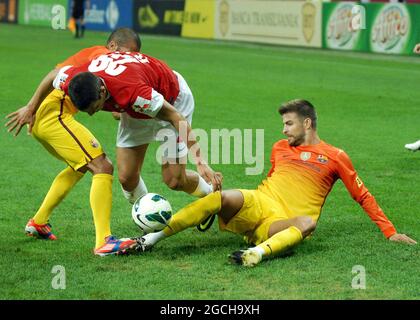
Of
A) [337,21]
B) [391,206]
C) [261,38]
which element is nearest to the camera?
[391,206]

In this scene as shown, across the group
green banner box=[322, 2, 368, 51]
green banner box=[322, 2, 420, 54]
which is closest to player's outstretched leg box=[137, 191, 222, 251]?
green banner box=[322, 2, 420, 54]

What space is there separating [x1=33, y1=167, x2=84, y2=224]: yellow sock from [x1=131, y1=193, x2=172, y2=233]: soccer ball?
826 mm

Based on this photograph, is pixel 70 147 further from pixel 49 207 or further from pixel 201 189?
pixel 201 189

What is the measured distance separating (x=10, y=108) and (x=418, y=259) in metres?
9.18

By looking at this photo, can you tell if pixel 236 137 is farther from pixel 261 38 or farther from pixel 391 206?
pixel 261 38

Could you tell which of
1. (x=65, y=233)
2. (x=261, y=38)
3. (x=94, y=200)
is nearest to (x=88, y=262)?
(x=94, y=200)

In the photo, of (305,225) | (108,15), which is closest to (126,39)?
(305,225)

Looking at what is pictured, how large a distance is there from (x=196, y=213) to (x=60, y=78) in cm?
133

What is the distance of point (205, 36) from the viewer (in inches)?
1235

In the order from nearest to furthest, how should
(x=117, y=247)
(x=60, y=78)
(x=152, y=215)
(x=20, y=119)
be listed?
(x=117, y=247) < (x=152, y=215) < (x=60, y=78) < (x=20, y=119)

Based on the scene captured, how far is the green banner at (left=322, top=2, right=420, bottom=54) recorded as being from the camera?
929 inches

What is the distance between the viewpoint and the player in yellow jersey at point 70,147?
6.39m

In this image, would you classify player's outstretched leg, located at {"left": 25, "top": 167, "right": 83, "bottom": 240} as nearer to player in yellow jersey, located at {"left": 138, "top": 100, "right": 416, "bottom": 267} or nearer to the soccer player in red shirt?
the soccer player in red shirt

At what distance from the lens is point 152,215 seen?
6242 mm
